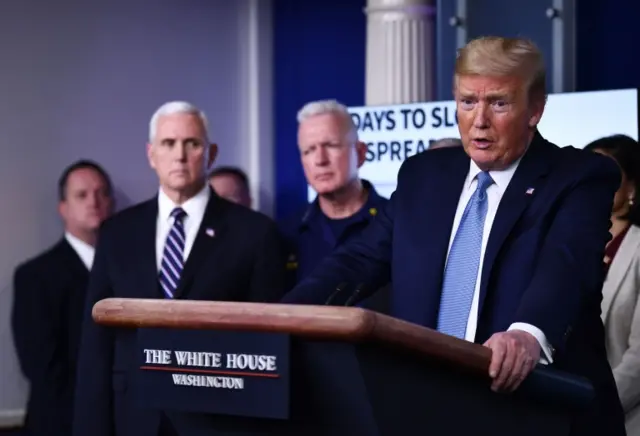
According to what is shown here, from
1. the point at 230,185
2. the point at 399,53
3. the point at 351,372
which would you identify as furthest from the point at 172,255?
the point at 399,53

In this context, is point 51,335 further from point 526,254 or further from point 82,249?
point 526,254

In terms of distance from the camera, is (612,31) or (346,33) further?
(346,33)

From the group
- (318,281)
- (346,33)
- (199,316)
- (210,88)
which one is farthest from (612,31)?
(199,316)

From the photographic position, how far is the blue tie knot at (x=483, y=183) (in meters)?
2.32

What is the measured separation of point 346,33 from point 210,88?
2.69 feet

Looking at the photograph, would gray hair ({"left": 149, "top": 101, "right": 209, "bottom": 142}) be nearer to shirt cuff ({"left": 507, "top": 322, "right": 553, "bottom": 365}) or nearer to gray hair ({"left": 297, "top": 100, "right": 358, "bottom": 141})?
gray hair ({"left": 297, "top": 100, "right": 358, "bottom": 141})

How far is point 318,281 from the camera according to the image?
232 cm

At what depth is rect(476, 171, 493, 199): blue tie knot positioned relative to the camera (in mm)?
2318

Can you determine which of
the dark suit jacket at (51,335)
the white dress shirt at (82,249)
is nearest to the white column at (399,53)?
the white dress shirt at (82,249)

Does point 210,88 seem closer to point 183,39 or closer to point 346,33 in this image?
point 183,39

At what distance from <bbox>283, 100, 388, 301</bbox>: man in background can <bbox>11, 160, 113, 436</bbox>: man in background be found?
1.54 meters

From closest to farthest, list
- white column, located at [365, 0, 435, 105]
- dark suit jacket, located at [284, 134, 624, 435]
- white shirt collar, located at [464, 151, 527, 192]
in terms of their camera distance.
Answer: dark suit jacket, located at [284, 134, 624, 435] < white shirt collar, located at [464, 151, 527, 192] < white column, located at [365, 0, 435, 105]

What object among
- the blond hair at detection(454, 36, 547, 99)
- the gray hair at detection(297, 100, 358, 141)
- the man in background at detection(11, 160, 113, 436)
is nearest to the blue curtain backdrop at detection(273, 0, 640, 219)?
the man in background at detection(11, 160, 113, 436)

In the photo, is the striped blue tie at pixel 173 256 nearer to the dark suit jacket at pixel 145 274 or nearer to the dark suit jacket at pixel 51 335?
the dark suit jacket at pixel 145 274
